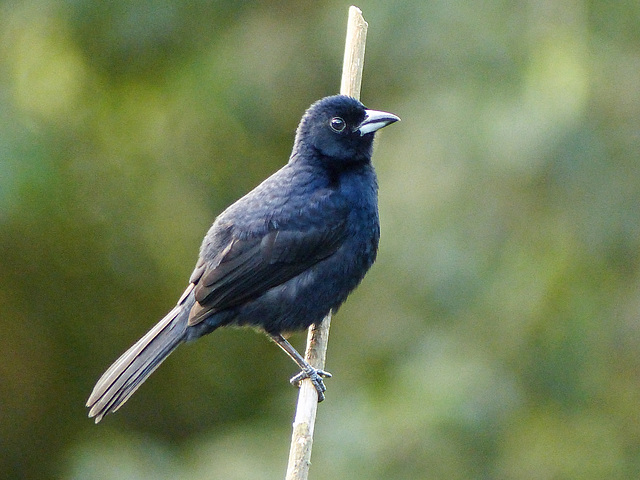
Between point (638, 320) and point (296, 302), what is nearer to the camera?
point (296, 302)

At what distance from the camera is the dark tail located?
4.40 metres

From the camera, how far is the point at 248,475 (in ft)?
18.9

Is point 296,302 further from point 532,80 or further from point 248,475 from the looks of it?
point 532,80

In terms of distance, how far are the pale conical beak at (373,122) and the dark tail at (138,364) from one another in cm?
125

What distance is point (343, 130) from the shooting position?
16.3 ft

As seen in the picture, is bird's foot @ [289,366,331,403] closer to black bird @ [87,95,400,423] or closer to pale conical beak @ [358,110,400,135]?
black bird @ [87,95,400,423]

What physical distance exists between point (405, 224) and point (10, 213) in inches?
101

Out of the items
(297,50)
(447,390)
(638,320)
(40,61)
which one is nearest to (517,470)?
(447,390)

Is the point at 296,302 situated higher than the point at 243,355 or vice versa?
the point at 243,355

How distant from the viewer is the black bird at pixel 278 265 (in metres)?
4.53

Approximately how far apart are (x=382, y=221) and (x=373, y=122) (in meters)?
1.52

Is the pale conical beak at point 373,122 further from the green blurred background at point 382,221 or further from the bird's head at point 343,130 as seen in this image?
the green blurred background at point 382,221

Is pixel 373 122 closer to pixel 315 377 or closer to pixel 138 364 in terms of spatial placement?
pixel 315 377

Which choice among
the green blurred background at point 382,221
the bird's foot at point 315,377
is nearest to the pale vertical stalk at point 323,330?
the bird's foot at point 315,377
